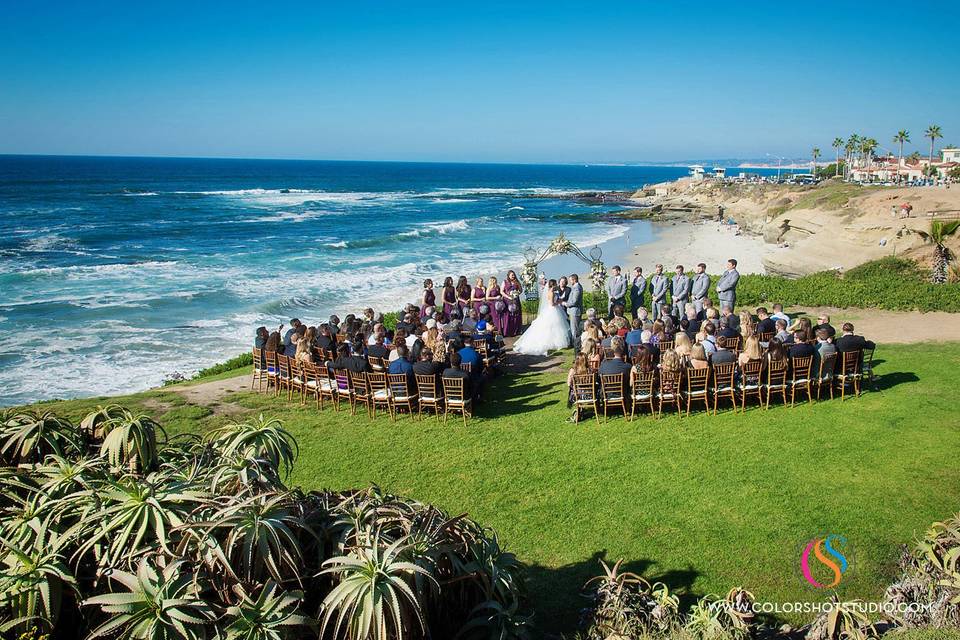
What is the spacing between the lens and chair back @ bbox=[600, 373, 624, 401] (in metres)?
10.4

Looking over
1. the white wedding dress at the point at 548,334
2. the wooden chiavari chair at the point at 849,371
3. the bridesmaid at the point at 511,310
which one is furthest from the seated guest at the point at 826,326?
the bridesmaid at the point at 511,310

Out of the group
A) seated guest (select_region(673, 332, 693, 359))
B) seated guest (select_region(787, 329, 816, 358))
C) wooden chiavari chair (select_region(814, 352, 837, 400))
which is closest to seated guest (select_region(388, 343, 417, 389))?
seated guest (select_region(673, 332, 693, 359))

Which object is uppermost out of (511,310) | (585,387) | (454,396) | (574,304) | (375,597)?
(574,304)

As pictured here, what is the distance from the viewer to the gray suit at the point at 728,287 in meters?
15.7

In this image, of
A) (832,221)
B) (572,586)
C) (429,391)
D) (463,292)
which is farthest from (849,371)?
(832,221)

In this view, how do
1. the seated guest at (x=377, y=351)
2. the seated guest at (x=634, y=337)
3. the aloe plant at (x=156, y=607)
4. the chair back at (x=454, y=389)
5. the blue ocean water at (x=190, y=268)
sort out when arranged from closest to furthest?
the aloe plant at (x=156, y=607) → the chair back at (x=454, y=389) → the seated guest at (x=377, y=351) → the seated guest at (x=634, y=337) → the blue ocean water at (x=190, y=268)

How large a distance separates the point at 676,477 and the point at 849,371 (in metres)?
4.54

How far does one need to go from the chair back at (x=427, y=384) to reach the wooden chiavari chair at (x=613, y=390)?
2.80 meters

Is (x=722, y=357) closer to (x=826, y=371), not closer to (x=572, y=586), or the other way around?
(x=826, y=371)

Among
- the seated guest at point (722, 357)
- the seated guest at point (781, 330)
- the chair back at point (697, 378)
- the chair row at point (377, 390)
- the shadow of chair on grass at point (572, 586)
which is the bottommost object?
the shadow of chair on grass at point (572, 586)

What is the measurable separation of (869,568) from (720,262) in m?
32.5

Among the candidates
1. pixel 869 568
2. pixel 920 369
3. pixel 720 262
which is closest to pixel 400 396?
pixel 869 568

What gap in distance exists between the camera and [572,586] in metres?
6.27

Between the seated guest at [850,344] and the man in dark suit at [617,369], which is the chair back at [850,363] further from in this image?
the man in dark suit at [617,369]
